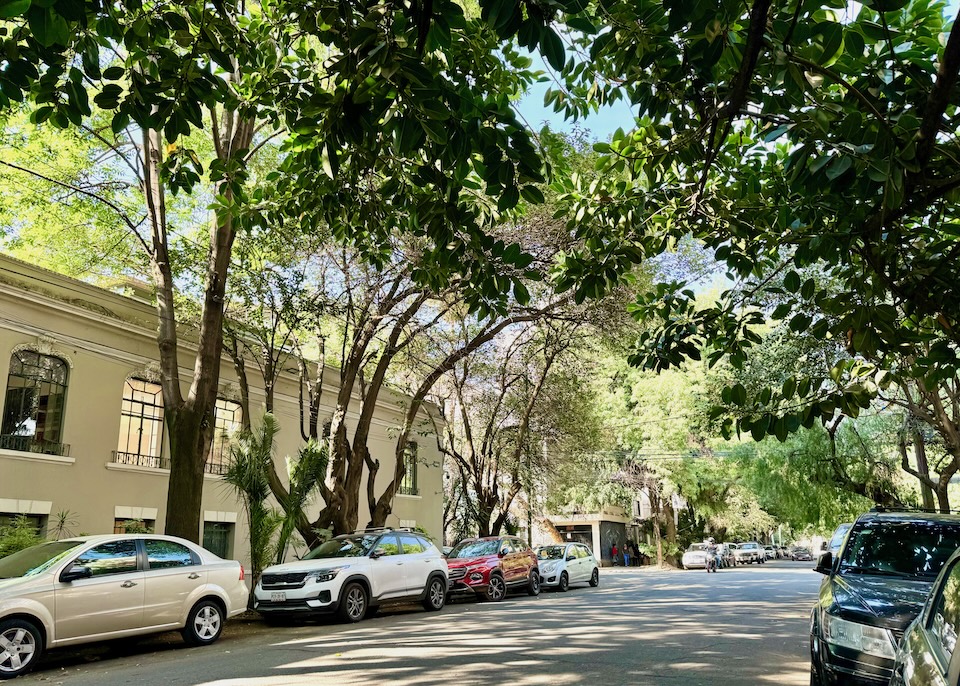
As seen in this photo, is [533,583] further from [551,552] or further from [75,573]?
[75,573]

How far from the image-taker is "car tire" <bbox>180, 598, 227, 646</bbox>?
1059 centimetres

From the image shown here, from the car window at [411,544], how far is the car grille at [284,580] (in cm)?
267

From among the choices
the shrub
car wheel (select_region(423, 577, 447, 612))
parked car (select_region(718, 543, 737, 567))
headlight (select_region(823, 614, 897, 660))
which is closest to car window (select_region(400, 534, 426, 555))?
car wheel (select_region(423, 577, 447, 612))

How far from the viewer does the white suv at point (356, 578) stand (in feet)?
43.2

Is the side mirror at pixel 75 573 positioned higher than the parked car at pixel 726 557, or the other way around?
the side mirror at pixel 75 573

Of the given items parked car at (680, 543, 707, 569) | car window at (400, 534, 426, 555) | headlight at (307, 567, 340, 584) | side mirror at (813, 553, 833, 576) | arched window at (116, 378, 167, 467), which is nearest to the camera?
side mirror at (813, 553, 833, 576)

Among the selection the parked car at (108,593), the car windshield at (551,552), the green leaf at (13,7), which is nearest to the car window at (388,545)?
the parked car at (108,593)

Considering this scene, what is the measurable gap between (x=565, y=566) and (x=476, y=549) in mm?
4237

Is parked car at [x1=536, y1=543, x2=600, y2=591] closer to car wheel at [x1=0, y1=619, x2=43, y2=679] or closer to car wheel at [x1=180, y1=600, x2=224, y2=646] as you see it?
car wheel at [x1=180, y1=600, x2=224, y2=646]

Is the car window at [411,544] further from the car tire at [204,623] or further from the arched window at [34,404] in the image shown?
the arched window at [34,404]

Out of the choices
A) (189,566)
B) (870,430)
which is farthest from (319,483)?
(870,430)

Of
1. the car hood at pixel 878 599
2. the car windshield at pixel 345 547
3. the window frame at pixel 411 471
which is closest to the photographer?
the car hood at pixel 878 599

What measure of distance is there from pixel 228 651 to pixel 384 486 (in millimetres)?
16062

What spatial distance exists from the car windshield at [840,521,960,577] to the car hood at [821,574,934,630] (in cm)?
35
